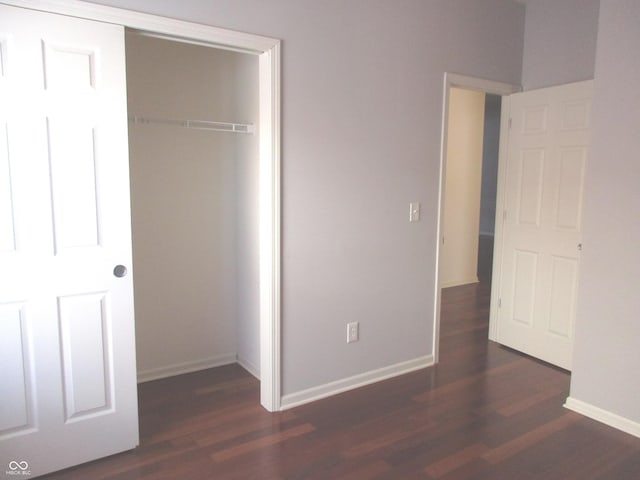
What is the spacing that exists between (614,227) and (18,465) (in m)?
3.23

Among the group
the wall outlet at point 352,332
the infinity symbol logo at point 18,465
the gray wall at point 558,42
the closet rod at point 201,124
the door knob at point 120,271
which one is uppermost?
the gray wall at point 558,42

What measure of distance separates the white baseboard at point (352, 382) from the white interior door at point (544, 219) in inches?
34.9

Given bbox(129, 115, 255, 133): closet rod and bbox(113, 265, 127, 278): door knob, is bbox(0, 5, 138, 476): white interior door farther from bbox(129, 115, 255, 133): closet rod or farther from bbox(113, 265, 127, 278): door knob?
bbox(129, 115, 255, 133): closet rod

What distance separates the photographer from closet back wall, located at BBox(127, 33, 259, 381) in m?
3.15

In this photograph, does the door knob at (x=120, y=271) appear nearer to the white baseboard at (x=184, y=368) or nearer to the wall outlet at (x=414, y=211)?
the white baseboard at (x=184, y=368)

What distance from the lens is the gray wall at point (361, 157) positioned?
274 centimetres

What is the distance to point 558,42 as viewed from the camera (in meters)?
3.51

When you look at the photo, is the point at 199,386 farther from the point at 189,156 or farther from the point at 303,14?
the point at 303,14

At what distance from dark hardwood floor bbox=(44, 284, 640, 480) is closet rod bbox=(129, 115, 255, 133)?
1.68 meters

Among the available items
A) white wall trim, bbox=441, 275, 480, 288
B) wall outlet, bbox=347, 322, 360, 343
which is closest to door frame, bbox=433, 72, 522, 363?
wall outlet, bbox=347, 322, 360, 343

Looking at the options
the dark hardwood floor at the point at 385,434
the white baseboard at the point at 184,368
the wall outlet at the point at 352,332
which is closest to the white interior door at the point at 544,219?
the dark hardwood floor at the point at 385,434

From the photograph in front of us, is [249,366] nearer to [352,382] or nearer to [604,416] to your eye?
[352,382]

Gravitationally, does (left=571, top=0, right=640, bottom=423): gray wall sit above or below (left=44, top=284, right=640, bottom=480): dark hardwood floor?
above

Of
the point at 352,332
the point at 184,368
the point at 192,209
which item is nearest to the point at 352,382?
the point at 352,332
